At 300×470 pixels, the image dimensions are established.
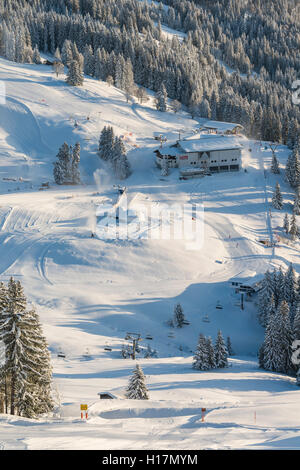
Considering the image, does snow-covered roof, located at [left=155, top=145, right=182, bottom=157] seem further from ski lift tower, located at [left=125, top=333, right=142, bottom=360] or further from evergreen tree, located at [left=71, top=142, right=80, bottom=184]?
ski lift tower, located at [left=125, top=333, right=142, bottom=360]

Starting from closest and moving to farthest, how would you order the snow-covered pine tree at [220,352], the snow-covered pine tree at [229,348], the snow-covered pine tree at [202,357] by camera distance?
the snow-covered pine tree at [202,357]
the snow-covered pine tree at [220,352]
the snow-covered pine tree at [229,348]

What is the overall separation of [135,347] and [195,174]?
48.7 m

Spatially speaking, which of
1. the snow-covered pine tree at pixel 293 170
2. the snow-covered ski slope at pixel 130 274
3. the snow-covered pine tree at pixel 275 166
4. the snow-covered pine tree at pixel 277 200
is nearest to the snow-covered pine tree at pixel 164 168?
the snow-covered ski slope at pixel 130 274

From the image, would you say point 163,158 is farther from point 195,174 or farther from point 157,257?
point 157,257

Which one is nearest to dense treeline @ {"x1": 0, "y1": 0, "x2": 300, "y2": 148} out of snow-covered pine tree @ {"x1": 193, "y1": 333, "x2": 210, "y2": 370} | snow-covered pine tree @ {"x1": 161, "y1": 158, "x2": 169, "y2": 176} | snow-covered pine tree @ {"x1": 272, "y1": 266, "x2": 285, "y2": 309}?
snow-covered pine tree @ {"x1": 161, "y1": 158, "x2": 169, "y2": 176}

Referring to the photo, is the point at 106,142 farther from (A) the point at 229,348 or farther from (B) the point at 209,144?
(A) the point at 229,348

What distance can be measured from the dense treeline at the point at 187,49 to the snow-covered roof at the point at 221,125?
4.67m

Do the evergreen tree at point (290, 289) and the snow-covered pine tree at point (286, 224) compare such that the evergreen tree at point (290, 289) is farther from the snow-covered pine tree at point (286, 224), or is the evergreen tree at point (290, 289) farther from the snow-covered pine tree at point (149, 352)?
the snow-covered pine tree at point (286, 224)

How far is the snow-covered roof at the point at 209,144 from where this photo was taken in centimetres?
8188

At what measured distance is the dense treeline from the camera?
4405 inches

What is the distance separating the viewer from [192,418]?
20.5 metres

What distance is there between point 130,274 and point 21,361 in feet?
96.0

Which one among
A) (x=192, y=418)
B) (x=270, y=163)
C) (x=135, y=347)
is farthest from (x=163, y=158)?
(x=192, y=418)

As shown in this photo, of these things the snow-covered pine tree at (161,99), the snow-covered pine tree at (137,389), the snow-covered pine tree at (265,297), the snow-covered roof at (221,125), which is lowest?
the snow-covered pine tree at (137,389)
